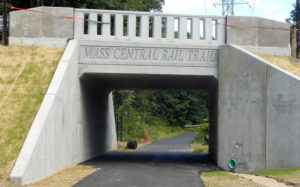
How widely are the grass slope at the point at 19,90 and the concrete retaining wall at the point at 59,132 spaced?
0.51 m

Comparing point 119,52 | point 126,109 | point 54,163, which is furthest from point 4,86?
point 126,109

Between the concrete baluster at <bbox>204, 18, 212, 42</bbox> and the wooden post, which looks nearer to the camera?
the concrete baluster at <bbox>204, 18, 212, 42</bbox>

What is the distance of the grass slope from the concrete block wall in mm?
6180

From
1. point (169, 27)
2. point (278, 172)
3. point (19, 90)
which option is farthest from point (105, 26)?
point (278, 172)

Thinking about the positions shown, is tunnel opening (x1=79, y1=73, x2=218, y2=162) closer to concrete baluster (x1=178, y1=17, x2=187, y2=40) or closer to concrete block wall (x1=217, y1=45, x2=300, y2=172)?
concrete block wall (x1=217, y1=45, x2=300, y2=172)

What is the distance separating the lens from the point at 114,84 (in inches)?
766

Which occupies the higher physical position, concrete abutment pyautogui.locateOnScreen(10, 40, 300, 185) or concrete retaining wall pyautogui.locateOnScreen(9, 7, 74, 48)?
concrete retaining wall pyautogui.locateOnScreen(9, 7, 74, 48)

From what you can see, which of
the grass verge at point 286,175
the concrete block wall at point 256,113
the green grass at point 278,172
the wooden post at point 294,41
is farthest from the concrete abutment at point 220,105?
the wooden post at point 294,41

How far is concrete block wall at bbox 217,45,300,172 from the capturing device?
41.5ft

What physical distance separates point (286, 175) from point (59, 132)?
6.73 meters

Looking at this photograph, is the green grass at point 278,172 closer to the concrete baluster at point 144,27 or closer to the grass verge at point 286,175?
the grass verge at point 286,175

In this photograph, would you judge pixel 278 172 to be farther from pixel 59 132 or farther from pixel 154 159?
pixel 59 132

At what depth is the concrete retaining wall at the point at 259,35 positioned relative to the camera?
50.7 feet

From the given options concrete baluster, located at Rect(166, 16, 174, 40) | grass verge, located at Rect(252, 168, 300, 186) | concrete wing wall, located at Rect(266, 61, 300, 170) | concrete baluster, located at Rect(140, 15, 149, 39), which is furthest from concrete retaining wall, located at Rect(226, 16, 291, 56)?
grass verge, located at Rect(252, 168, 300, 186)
